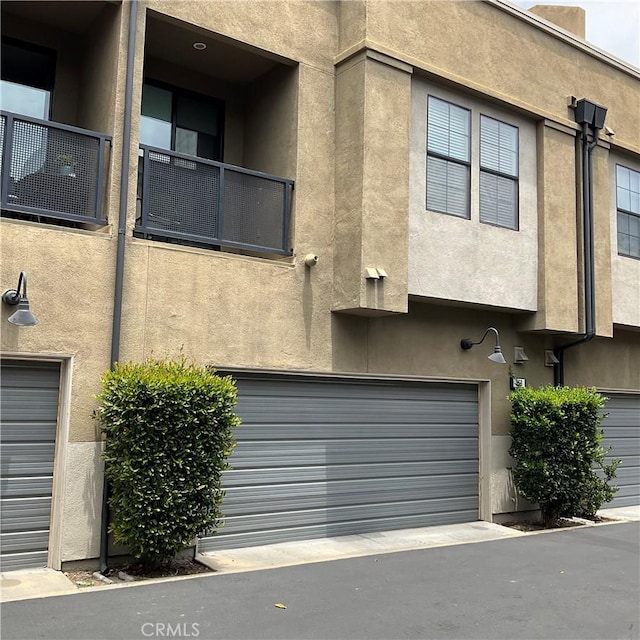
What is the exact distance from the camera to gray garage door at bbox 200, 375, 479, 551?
28.4 feet

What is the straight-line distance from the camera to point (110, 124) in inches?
309

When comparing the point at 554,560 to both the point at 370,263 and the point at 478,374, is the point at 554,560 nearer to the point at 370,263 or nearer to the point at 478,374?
the point at 478,374

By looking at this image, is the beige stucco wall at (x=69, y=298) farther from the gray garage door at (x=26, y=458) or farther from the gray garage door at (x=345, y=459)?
the gray garage door at (x=345, y=459)

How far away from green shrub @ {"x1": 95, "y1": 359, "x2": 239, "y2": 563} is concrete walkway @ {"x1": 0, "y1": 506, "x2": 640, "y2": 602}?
0.51 metres

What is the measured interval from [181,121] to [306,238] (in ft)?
8.21

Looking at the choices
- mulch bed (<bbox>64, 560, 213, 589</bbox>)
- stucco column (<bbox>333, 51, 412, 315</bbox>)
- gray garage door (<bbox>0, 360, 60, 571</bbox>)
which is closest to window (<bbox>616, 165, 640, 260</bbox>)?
stucco column (<bbox>333, 51, 412, 315</bbox>)

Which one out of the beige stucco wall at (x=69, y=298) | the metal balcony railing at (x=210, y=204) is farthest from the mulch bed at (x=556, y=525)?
the beige stucco wall at (x=69, y=298)

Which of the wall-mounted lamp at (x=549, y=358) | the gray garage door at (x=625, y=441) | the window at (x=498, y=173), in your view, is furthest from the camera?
the gray garage door at (x=625, y=441)

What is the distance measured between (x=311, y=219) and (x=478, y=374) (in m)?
3.68

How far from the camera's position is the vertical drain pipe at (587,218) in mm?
11453

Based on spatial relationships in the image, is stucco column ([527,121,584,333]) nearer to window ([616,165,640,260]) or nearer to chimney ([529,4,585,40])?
window ([616,165,640,260])

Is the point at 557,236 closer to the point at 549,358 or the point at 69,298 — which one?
the point at 549,358

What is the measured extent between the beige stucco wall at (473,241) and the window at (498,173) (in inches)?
4.3

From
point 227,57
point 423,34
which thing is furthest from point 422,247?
point 227,57
